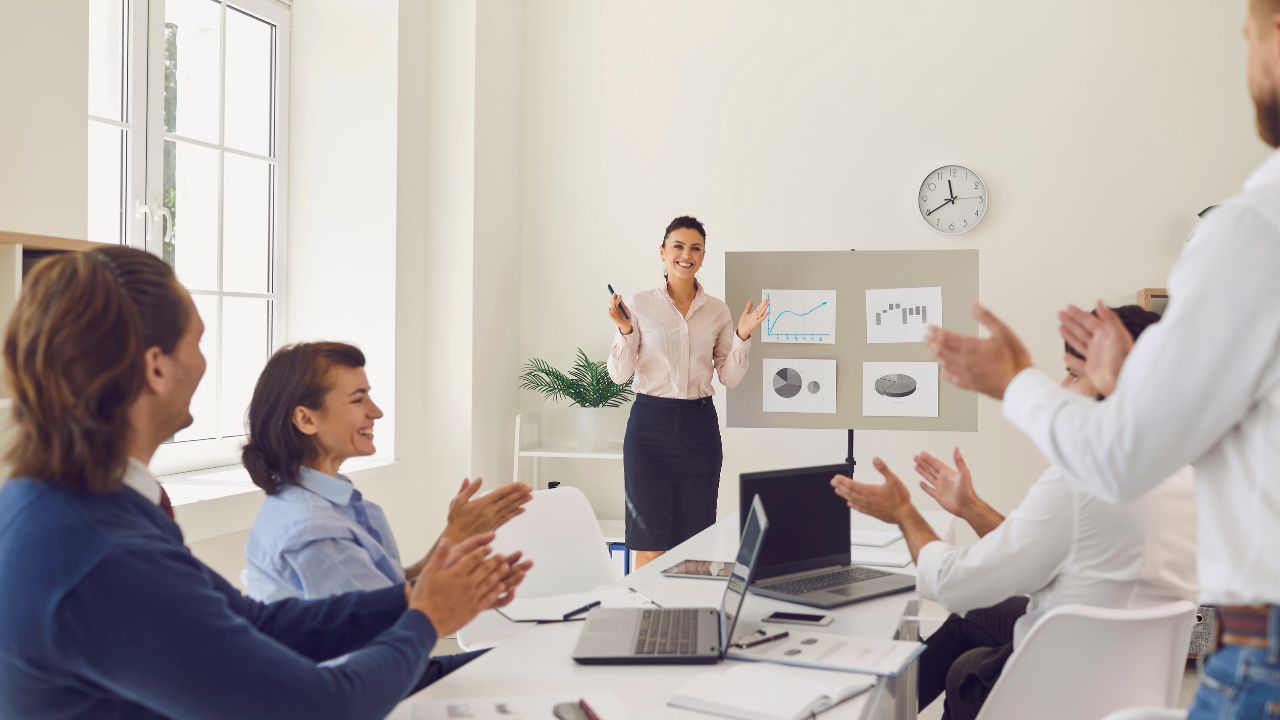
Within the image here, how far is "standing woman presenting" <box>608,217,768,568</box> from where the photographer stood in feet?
14.0

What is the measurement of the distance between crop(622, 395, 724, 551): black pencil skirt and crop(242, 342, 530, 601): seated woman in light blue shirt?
2095 millimetres

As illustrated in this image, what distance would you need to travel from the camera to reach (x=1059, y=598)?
2139mm

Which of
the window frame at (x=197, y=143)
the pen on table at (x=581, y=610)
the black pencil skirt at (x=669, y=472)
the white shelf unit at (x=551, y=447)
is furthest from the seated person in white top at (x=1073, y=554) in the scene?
the white shelf unit at (x=551, y=447)

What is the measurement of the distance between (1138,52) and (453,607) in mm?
4829

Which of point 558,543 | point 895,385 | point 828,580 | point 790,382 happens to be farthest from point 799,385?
point 828,580

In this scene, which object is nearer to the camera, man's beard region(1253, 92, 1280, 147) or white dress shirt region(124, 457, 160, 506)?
man's beard region(1253, 92, 1280, 147)

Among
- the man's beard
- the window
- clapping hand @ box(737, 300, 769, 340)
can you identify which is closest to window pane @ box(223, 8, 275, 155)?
the window

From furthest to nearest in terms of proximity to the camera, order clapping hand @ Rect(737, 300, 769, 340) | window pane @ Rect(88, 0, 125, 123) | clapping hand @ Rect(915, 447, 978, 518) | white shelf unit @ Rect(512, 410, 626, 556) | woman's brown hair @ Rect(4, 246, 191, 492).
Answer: white shelf unit @ Rect(512, 410, 626, 556)
clapping hand @ Rect(737, 300, 769, 340)
window pane @ Rect(88, 0, 125, 123)
clapping hand @ Rect(915, 447, 978, 518)
woman's brown hair @ Rect(4, 246, 191, 492)

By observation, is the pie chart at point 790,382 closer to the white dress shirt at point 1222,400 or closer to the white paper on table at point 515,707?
the white paper on table at point 515,707

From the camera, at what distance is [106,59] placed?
12.5 ft

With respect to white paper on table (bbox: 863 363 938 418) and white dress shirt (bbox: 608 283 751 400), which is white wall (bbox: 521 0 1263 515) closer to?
white paper on table (bbox: 863 363 938 418)

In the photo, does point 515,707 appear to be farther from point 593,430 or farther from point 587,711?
point 593,430

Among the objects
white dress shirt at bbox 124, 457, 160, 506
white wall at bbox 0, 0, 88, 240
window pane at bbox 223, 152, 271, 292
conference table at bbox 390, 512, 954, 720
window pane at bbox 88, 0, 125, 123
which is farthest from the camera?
window pane at bbox 223, 152, 271, 292

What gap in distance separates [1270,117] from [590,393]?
4369mm
